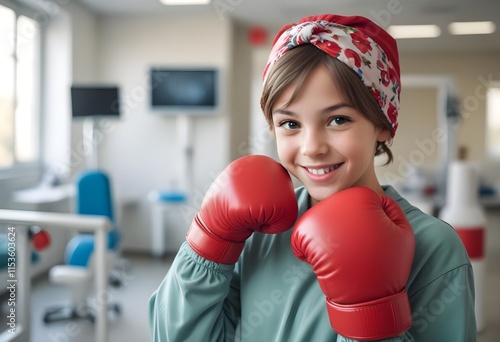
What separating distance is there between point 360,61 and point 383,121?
118mm

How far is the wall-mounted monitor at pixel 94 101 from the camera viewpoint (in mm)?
3934

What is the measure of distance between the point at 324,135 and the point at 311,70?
0.37 ft

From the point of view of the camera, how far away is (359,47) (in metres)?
0.78

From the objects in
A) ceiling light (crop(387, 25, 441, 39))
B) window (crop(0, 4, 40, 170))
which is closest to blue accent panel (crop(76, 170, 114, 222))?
window (crop(0, 4, 40, 170))

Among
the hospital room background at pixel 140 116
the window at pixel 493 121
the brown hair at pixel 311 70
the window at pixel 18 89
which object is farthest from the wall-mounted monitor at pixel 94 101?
the window at pixel 493 121

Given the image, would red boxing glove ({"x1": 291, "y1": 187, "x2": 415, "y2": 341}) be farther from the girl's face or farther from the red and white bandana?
the red and white bandana

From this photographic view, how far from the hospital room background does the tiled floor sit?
0.07 feet

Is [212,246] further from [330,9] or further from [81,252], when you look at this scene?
[330,9]

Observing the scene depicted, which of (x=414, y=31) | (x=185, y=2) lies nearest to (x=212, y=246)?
(x=185, y=2)

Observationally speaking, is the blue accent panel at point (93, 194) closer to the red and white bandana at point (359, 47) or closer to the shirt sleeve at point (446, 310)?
the red and white bandana at point (359, 47)

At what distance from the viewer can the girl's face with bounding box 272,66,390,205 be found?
0.77m

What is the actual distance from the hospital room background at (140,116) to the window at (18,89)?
16mm

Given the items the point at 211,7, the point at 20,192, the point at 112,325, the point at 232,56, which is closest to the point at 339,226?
the point at 112,325

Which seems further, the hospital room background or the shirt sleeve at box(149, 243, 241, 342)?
the hospital room background
